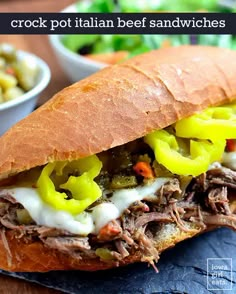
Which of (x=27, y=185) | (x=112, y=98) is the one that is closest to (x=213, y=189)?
(x=112, y=98)

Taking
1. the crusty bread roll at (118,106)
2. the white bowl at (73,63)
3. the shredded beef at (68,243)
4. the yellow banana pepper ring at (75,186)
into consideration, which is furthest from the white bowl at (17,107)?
the shredded beef at (68,243)

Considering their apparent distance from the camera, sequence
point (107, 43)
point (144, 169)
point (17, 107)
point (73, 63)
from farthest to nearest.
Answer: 1. point (107, 43)
2. point (73, 63)
3. point (17, 107)
4. point (144, 169)

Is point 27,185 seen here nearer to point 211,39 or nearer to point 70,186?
point 70,186

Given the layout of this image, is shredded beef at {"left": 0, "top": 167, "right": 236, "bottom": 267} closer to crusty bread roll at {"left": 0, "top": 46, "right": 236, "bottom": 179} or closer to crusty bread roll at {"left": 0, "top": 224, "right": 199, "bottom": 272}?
crusty bread roll at {"left": 0, "top": 224, "right": 199, "bottom": 272}

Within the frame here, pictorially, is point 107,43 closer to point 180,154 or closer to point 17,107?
point 17,107

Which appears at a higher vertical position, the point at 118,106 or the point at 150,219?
the point at 118,106

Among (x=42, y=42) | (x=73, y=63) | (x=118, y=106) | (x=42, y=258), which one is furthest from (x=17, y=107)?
(x=42, y=42)
